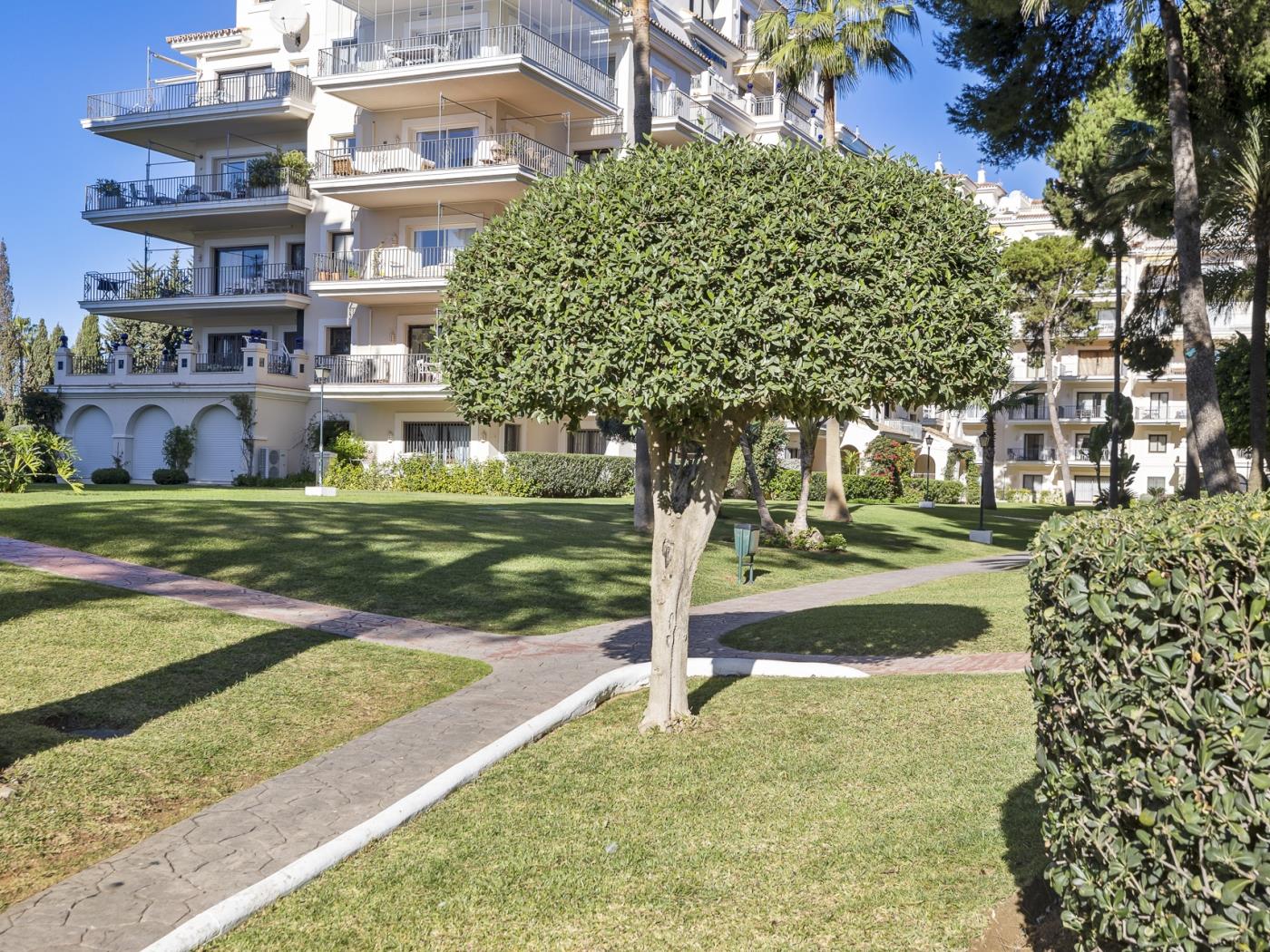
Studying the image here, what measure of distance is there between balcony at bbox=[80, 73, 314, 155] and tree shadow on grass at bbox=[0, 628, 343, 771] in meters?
33.8

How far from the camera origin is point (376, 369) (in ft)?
120

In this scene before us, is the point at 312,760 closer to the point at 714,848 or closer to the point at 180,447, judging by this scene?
the point at 714,848

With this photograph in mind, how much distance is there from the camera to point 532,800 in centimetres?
639

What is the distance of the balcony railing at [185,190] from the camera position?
1535 inches

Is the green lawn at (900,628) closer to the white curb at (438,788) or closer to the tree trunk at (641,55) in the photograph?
the white curb at (438,788)

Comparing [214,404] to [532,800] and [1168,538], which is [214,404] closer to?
[532,800]

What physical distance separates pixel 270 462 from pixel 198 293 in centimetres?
937

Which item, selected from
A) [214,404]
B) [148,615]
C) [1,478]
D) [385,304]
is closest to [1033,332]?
[385,304]

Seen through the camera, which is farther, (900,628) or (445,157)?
(445,157)

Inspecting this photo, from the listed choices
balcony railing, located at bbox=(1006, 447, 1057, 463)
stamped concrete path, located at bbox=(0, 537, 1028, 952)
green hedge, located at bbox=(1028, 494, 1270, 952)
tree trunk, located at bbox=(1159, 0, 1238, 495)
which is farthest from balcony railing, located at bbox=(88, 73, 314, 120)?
balcony railing, located at bbox=(1006, 447, 1057, 463)

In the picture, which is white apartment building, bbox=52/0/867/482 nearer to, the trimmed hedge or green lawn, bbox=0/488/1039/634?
the trimmed hedge

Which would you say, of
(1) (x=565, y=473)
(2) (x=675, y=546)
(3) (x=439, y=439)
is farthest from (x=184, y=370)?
(2) (x=675, y=546)

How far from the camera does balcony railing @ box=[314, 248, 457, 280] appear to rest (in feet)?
116

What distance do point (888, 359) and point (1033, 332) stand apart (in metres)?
52.5
